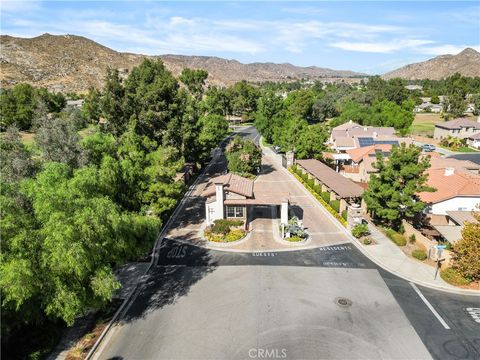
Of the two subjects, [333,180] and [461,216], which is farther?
[333,180]

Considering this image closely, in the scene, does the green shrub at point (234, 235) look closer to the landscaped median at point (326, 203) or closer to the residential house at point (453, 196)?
the landscaped median at point (326, 203)

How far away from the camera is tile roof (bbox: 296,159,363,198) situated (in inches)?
1442

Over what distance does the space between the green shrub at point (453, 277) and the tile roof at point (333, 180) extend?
12754mm

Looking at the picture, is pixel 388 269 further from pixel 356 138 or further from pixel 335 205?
pixel 356 138

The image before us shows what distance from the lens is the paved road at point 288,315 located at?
17719 mm

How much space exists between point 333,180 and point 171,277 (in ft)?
82.0

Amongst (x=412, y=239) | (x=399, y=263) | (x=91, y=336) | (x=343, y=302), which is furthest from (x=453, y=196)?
(x=91, y=336)

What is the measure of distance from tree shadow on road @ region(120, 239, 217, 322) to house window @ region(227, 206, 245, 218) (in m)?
5.80

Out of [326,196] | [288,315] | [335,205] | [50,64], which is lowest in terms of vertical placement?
[288,315]

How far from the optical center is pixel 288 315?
20297 millimetres

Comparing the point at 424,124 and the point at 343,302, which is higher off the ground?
the point at 424,124

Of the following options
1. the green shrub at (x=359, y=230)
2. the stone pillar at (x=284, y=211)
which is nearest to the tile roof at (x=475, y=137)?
the green shrub at (x=359, y=230)

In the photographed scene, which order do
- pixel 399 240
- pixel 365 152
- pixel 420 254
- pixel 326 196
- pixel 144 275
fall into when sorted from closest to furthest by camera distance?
pixel 144 275, pixel 420 254, pixel 399 240, pixel 326 196, pixel 365 152
